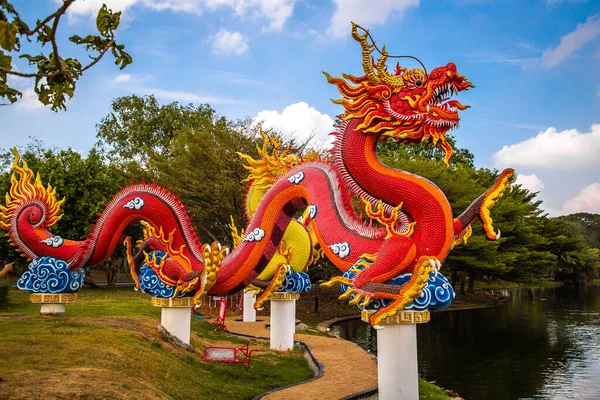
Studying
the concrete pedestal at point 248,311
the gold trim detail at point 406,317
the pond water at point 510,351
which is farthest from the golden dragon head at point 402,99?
the concrete pedestal at point 248,311

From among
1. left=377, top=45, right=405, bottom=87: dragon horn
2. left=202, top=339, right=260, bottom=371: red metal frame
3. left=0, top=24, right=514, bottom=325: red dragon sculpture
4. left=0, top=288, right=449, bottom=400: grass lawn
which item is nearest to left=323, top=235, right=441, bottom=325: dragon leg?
left=0, top=24, right=514, bottom=325: red dragon sculpture

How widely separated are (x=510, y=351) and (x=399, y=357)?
34.2 ft

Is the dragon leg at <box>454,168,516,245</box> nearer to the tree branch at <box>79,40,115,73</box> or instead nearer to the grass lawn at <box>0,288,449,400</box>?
the grass lawn at <box>0,288,449,400</box>

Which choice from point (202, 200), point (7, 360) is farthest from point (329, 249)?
point (202, 200)

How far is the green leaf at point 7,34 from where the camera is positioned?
314 cm

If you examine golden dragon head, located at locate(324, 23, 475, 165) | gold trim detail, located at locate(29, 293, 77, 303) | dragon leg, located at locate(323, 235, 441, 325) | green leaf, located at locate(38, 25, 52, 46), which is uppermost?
golden dragon head, located at locate(324, 23, 475, 165)

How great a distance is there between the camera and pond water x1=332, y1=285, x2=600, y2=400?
12.2 metres

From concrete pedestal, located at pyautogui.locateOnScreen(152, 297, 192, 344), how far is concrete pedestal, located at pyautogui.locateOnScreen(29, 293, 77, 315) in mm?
2165

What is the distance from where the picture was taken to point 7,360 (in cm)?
772

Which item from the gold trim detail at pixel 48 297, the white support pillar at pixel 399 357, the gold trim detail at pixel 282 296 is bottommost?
the white support pillar at pixel 399 357

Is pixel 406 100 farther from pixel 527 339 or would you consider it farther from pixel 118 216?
pixel 527 339

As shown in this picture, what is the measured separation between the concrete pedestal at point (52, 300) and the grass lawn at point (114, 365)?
307 mm

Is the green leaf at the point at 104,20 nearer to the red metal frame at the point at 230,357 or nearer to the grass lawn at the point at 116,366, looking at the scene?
the grass lawn at the point at 116,366

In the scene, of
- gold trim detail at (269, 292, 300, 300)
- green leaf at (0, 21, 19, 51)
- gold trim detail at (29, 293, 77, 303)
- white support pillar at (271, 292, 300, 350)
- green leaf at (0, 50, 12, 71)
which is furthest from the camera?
white support pillar at (271, 292, 300, 350)
